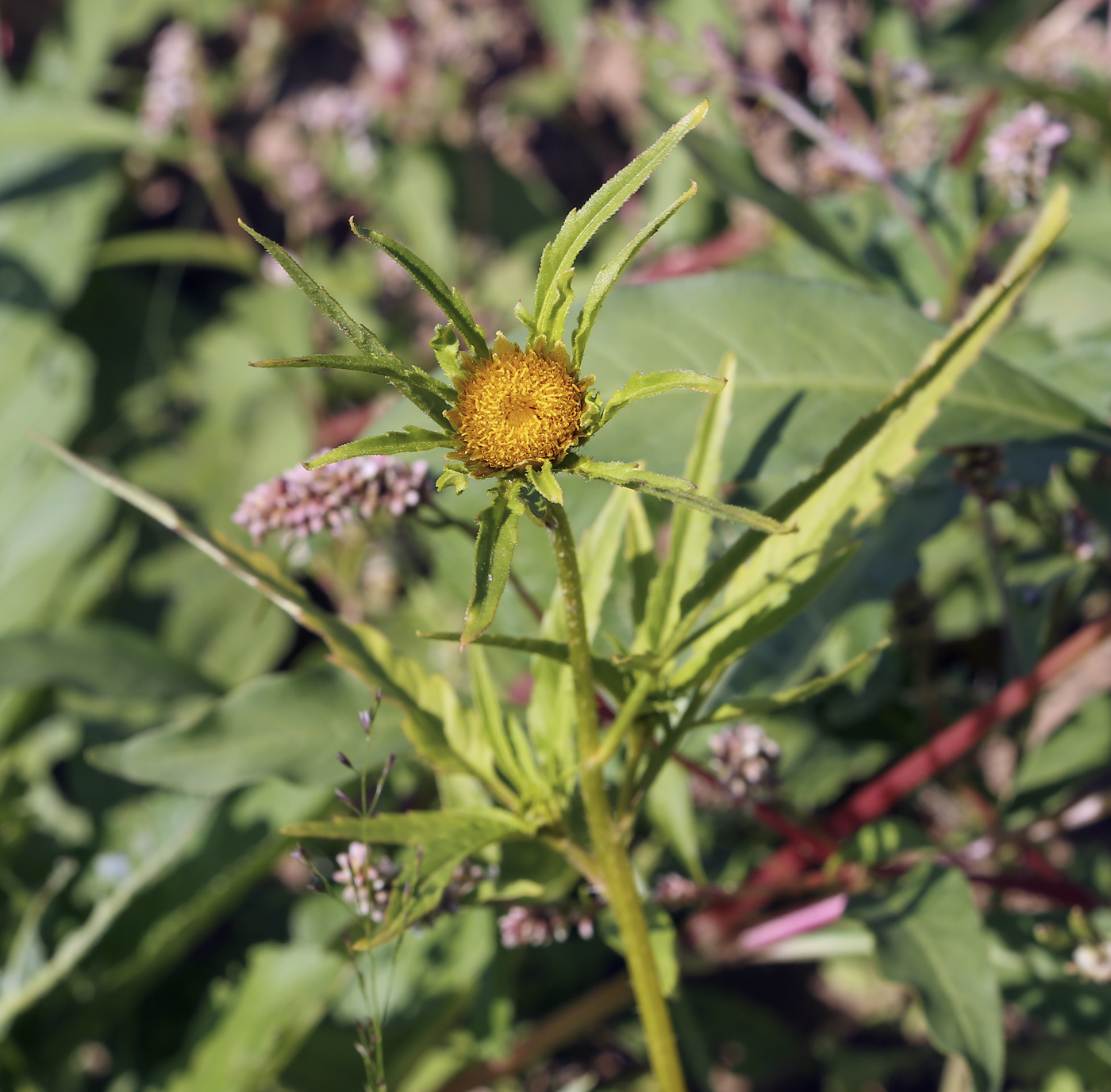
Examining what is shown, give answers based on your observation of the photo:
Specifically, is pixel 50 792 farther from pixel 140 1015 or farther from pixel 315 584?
pixel 315 584

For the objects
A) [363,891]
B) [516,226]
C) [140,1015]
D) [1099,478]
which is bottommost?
[363,891]

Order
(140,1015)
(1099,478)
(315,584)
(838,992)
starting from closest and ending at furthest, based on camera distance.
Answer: (1099,478) < (140,1015) < (838,992) < (315,584)

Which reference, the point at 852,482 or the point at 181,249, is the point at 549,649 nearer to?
the point at 852,482

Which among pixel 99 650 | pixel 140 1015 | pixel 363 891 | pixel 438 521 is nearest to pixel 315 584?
pixel 99 650

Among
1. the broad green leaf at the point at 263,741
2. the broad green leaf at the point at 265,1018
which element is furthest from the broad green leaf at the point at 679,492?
the broad green leaf at the point at 265,1018

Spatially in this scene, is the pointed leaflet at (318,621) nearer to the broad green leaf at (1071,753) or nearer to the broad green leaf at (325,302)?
the broad green leaf at (325,302)

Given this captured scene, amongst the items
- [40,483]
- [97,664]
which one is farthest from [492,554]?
[40,483]
